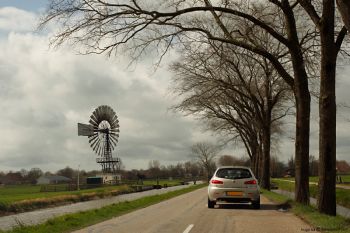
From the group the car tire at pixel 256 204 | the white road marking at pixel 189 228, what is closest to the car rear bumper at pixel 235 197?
the car tire at pixel 256 204

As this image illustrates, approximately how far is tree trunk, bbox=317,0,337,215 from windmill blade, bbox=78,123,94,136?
3591 inches

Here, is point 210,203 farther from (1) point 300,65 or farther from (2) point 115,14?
(2) point 115,14

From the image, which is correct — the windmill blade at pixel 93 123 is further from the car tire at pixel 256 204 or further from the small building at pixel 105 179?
the car tire at pixel 256 204

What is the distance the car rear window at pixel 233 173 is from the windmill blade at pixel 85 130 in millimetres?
84526

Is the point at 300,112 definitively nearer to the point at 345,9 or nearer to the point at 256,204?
the point at 256,204

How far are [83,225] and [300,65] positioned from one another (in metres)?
9.07

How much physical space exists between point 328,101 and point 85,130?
92.1 metres

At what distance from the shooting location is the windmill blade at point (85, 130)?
103 m

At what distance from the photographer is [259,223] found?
14219mm

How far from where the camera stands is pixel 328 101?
47.1ft

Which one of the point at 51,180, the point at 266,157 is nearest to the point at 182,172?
the point at 51,180

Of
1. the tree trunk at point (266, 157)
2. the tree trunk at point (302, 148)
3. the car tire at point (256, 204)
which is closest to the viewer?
the tree trunk at point (302, 148)

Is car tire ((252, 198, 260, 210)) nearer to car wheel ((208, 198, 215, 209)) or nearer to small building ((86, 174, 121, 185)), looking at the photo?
car wheel ((208, 198, 215, 209))

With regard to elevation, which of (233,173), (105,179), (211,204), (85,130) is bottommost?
(105,179)
